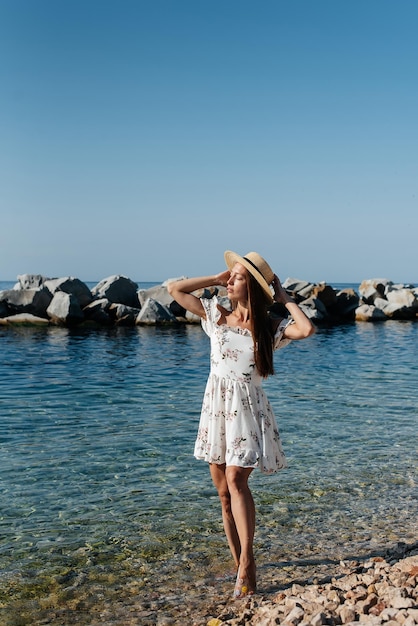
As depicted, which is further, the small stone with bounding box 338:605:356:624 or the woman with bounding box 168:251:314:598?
the woman with bounding box 168:251:314:598

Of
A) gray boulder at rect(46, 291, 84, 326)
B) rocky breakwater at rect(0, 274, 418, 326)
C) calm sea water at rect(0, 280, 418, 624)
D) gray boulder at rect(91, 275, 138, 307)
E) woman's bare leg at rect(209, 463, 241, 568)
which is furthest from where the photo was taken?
gray boulder at rect(91, 275, 138, 307)

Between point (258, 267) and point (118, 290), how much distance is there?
29615mm

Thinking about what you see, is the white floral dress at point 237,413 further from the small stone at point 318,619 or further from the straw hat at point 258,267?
the small stone at point 318,619

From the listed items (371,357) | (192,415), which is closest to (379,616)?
(192,415)

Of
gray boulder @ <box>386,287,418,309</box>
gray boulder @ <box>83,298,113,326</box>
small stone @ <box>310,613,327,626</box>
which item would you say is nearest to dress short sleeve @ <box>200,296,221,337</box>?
small stone @ <box>310,613,327,626</box>

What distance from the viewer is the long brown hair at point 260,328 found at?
14.9ft

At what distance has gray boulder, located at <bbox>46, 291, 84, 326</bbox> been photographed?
29094mm

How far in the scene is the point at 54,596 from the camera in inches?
198

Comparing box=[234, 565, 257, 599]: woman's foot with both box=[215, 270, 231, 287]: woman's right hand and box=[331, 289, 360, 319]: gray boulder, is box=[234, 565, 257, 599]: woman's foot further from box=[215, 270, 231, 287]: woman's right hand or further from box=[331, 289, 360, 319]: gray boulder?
box=[331, 289, 360, 319]: gray boulder

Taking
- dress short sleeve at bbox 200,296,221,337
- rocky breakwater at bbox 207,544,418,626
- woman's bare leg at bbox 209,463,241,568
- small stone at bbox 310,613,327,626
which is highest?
dress short sleeve at bbox 200,296,221,337

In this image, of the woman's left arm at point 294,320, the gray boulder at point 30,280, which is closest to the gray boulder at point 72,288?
the gray boulder at point 30,280

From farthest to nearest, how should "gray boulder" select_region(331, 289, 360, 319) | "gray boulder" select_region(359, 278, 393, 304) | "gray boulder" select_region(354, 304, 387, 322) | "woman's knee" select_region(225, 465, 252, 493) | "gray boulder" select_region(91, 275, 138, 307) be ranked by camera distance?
"gray boulder" select_region(359, 278, 393, 304) → "gray boulder" select_region(331, 289, 360, 319) → "gray boulder" select_region(354, 304, 387, 322) → "gray boulder" select_region(91, 275, 138, 307) → "woman's knee" select_region(225, 465, 252, 493)

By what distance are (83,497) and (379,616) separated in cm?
435

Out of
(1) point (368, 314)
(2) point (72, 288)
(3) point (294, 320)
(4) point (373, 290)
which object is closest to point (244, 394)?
(3) point (294, 320)
